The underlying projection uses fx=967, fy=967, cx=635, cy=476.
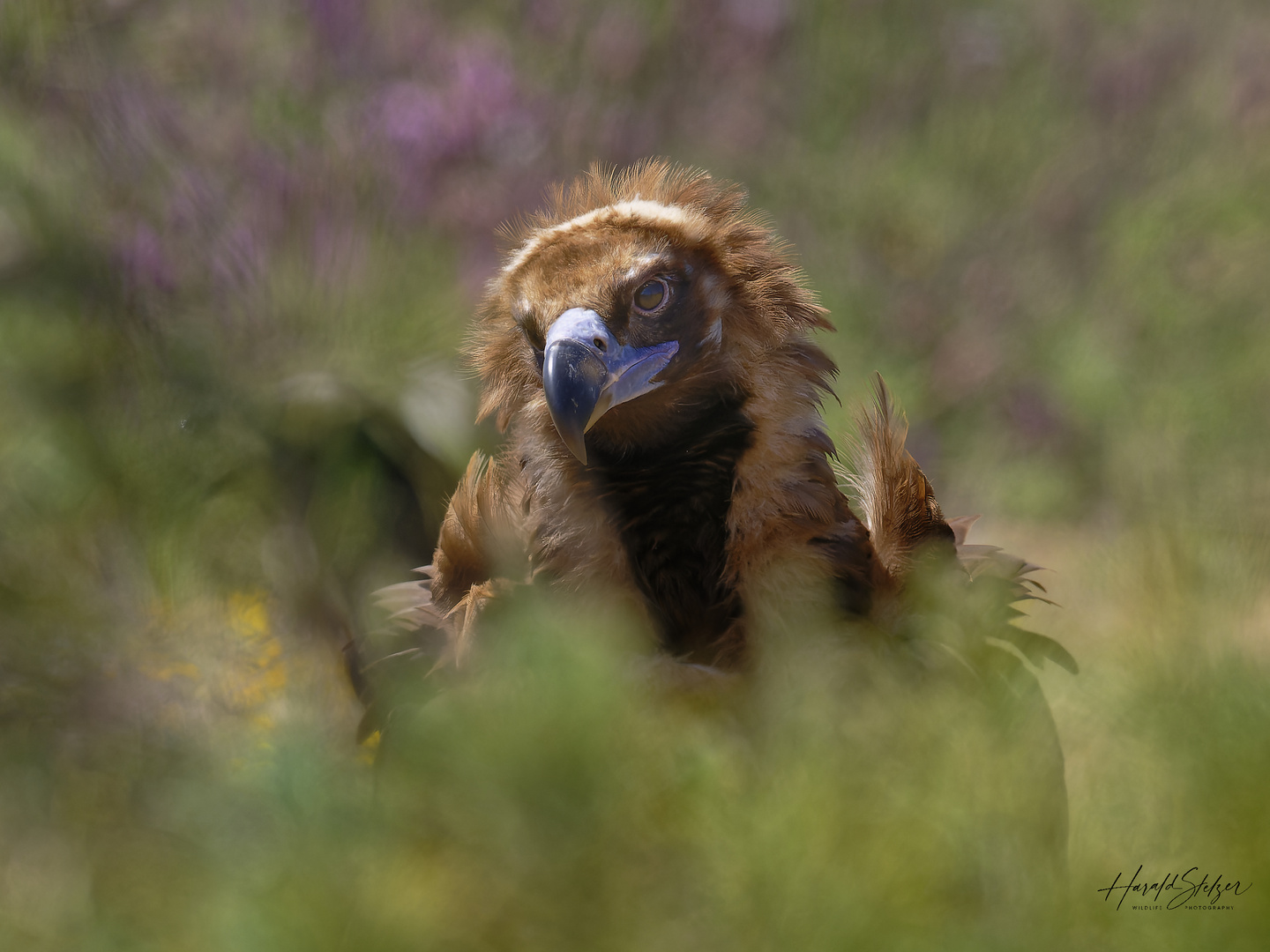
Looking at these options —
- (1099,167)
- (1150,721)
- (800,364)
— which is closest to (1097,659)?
(1150,721)

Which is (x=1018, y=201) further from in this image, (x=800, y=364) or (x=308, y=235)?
(x=308, y=235)

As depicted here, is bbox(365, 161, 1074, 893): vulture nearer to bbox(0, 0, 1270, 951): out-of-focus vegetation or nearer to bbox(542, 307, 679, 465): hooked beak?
bbox(542, 307, 679, 465): hooked beak

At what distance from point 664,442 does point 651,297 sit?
217 mm

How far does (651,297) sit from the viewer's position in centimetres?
145

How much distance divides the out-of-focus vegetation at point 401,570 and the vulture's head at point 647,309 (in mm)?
110

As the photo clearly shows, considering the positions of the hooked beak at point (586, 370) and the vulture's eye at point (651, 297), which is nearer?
the hooked beak at point (586, 370)

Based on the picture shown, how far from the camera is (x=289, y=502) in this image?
0.98m

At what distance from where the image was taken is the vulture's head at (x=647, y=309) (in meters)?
1.42

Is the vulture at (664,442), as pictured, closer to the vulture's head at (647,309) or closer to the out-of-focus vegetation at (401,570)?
the vulture's head at (647,309)
